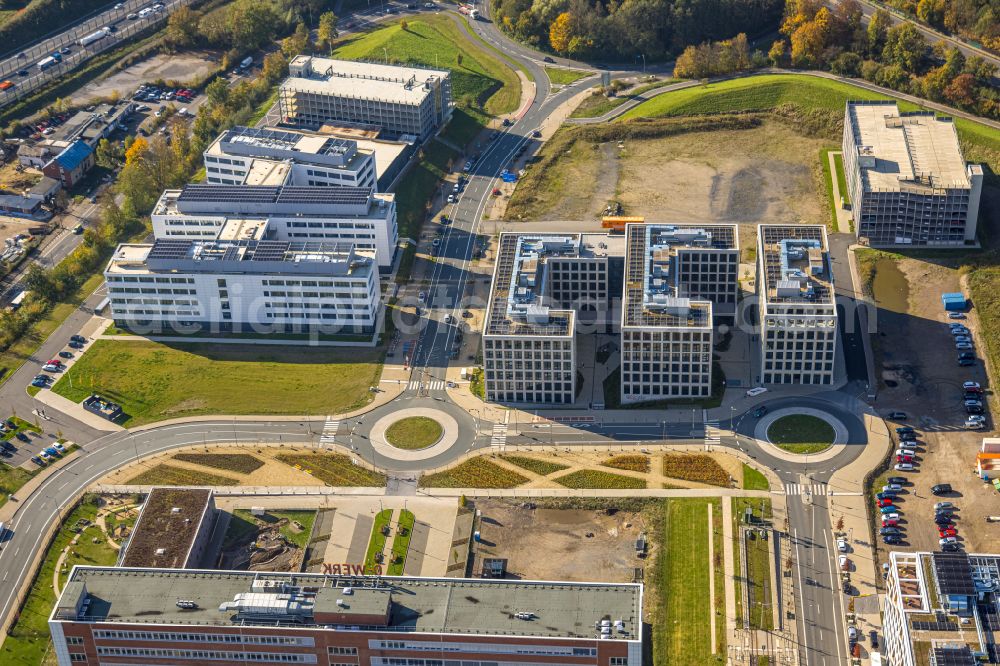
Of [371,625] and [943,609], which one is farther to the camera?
[371,625]

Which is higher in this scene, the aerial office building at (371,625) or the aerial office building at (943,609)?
the aerial office building at (943,609)

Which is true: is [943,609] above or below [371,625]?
above

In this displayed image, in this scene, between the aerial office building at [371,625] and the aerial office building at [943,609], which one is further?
the aerial office building at [371,625]

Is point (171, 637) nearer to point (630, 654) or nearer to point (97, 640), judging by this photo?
point (97, 640)
